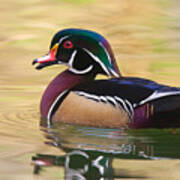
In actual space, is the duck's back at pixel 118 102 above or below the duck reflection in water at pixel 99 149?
above

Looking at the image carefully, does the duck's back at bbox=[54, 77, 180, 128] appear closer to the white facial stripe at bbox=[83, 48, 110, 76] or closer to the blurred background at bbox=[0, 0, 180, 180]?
the white facial stripe at bbox=[83, 48, 110, 76]

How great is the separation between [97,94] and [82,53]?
0.61 metres

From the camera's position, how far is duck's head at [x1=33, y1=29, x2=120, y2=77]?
7.73 metres

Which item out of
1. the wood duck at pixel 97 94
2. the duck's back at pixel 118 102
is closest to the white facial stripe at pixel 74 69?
the wood duck at pixel 97 94

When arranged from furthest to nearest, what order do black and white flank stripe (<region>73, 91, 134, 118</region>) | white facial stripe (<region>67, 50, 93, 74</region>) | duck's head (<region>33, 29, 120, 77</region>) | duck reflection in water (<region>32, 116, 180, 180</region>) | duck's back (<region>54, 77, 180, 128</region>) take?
1. white facial stripe (<region>67, 50, 93, 74</region>)
2. duck's head (<region>33, 29, 120, 77</region>)
3. black and white flank stripe (<region>73, 91, 134, 118</region>)
4. duck's back (<region>54, 77, 180, 128</region>)
5. duck reflection in water (<region>32, 116, 180, 180</region>)

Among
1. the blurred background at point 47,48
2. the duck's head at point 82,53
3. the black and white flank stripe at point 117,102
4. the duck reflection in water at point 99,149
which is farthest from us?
the duck's head at point 82,53

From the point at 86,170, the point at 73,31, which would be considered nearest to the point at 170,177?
the point at 86,170

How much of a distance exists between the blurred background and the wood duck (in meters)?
0.37

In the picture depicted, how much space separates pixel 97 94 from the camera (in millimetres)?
7367

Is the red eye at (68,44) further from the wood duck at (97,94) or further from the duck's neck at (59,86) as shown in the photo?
the duck's neck at (59,86)

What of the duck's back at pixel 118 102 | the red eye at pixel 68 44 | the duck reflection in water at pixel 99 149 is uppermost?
the red eye at pixel 68 44

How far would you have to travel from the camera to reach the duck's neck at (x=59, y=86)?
7.79 m

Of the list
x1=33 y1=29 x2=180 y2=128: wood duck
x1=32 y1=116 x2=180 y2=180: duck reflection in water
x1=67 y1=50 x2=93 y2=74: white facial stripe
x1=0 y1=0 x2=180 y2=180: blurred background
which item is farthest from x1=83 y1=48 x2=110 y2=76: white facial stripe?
x1=0 y1=0 x2=180 y2=180: blurred background

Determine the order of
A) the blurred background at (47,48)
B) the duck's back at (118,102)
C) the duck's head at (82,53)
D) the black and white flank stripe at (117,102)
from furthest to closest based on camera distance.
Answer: the duck's head at (82,53) < the black and white flank stripe at (117,102) < the duck's back at (118,102) < the blurred background at (47,48)
